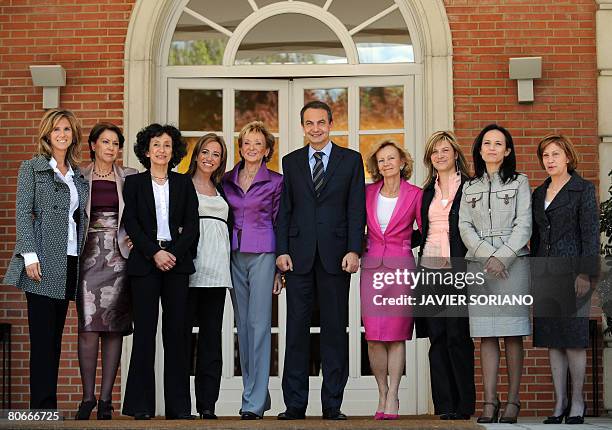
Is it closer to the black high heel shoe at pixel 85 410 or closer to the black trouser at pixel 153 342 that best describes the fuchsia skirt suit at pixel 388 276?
the black trouser at pixel 153 342

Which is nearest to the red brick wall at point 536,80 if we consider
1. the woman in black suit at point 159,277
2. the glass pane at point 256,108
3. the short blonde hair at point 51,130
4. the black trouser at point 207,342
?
the glass pane at point 256,108

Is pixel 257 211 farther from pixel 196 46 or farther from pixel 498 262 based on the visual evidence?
pixel 196 46

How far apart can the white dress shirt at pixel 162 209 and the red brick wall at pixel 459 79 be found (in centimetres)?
239

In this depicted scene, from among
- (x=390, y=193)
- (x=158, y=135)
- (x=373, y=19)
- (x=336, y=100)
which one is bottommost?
(x=390, y=193)

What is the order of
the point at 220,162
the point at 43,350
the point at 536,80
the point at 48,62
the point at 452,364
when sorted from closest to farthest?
the point at 43,350 → the point at 452,364 → the point at 220,162 → the point at 536,80 → the point at 48,62

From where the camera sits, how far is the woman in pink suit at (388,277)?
6531 millimetres

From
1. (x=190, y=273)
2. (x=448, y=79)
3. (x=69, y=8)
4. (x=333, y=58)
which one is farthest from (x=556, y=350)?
(x=69, y=8)

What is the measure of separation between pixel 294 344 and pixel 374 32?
3.36 m

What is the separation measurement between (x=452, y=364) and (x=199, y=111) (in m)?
3.49

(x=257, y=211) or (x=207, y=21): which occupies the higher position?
(x=207, y=21)

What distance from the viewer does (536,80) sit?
871cm

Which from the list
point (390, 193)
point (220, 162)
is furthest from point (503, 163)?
point (220, 162)

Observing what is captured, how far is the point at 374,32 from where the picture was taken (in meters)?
9.00

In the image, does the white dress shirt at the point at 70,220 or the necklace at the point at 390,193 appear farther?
the necklace at the point at 390,193
